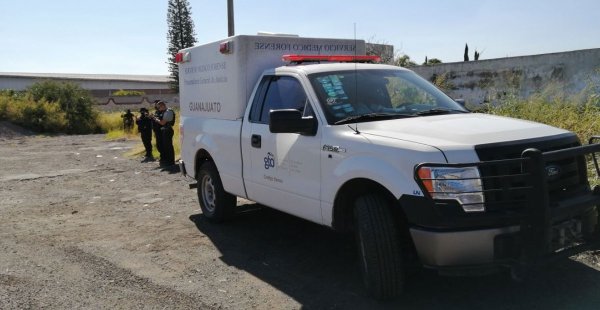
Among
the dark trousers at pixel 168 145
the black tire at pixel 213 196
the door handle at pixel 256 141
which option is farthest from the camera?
the dark trousers at pixel 168 145

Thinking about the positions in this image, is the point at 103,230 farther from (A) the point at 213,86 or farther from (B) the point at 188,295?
(B) the point at 188,295

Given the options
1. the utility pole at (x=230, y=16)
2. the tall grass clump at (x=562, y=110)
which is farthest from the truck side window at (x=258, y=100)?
the utility pole at (x=230, y=16)

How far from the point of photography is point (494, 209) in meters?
3.62

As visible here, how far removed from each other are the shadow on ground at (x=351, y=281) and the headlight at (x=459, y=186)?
0.92m

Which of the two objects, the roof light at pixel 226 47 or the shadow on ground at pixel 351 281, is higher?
the roof light at pixel 226 47

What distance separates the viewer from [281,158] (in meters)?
5.14

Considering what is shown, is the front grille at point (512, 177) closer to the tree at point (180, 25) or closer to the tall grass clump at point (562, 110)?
the tall grass clump at point (562, 110)

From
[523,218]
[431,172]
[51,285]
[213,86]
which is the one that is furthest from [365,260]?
[213,86]

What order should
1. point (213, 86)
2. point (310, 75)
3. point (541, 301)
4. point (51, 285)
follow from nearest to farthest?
point (541, 301)
point (51, 285)
point (310, 75)
point (213, 86)

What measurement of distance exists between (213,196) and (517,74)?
967cm

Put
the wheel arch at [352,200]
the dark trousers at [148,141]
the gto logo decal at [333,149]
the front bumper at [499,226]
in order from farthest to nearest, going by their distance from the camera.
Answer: the dark trousers at [148,141] < the gto logo decal at [333,149] < the wheel arch at [352,200] < the front bumper at [499,226]

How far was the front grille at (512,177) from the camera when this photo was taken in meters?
3.60

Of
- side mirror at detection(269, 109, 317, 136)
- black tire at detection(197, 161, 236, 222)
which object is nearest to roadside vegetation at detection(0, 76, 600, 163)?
black tire at detection(197, 161, 236, 222)

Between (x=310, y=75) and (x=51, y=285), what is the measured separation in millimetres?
3038
